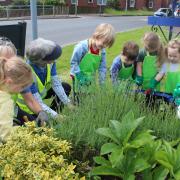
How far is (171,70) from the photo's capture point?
448 centimetres

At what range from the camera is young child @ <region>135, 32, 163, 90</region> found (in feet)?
15.0

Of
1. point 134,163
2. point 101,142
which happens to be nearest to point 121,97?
point 101,142

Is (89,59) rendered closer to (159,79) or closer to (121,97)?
(159,79)

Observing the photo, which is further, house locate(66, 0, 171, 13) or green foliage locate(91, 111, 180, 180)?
house locate(66, 0, 171, 13)

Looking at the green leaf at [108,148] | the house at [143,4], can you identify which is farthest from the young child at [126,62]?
the house at [143,4]

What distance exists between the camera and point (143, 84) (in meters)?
4.63

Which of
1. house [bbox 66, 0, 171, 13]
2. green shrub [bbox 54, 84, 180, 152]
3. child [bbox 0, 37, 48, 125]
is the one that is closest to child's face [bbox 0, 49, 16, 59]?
child [bbox 0, 37, 48, 125]

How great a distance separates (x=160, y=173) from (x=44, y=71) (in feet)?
6.61

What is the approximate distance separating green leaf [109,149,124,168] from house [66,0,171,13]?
44386mm

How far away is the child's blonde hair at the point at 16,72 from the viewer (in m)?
2.72

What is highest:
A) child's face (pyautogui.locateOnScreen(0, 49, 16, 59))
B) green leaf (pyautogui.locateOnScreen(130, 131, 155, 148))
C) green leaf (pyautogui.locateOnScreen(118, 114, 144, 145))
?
child's face (pyautogui.locateOnScreen(0, 49, 16, 59))

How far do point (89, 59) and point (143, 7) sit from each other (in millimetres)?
59799

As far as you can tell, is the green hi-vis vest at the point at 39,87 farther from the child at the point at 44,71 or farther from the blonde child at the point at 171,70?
the blonde child at the point at 171,70

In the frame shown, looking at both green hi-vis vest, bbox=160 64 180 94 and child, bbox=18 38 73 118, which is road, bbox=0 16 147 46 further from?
child, bbox=18 38 73 118
